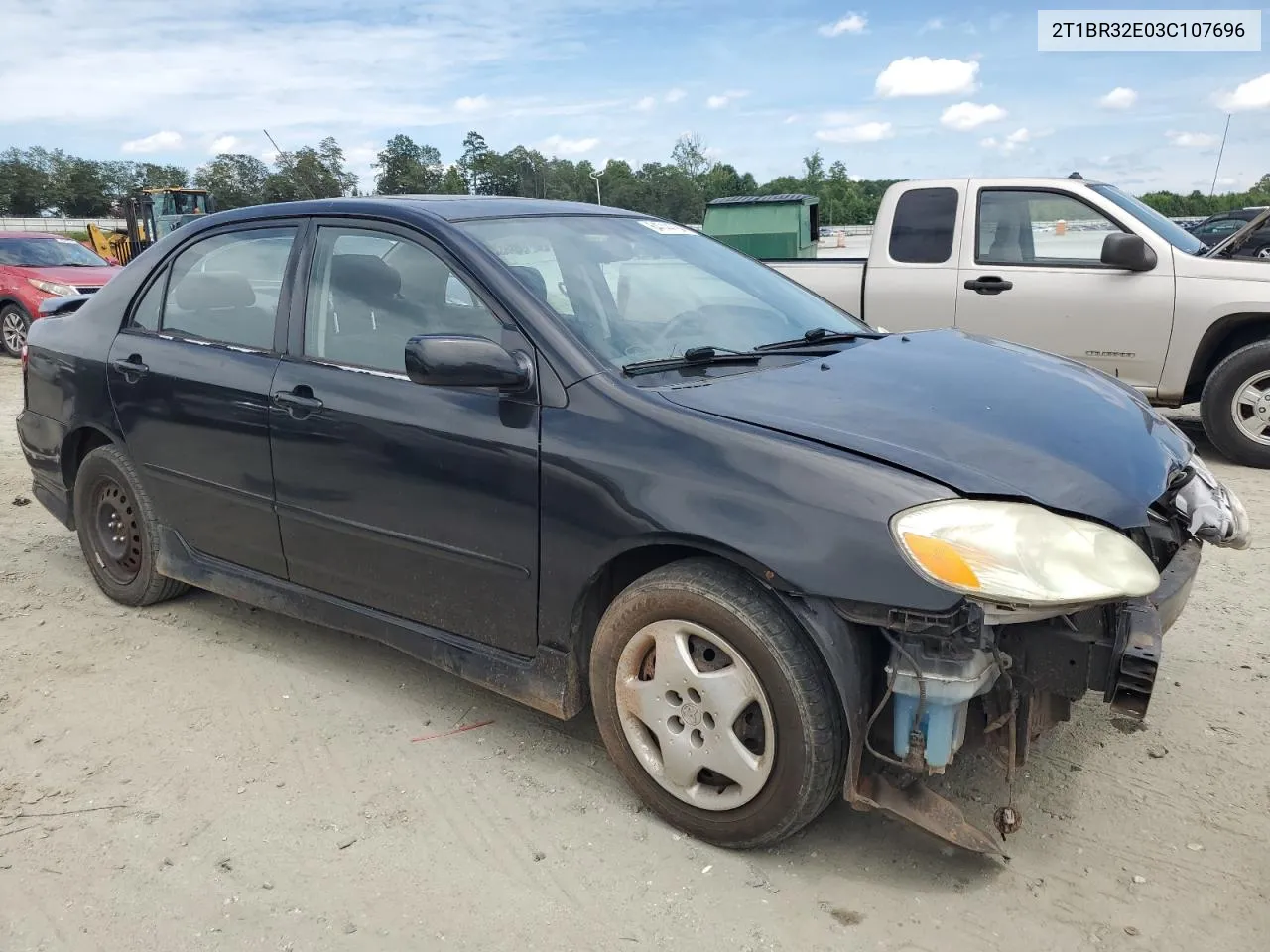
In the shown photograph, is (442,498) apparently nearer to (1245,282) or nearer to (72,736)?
(72,736)

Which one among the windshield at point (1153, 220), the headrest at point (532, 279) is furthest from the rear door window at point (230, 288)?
the windshield at point (1153, 220)

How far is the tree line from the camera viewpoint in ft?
40.7

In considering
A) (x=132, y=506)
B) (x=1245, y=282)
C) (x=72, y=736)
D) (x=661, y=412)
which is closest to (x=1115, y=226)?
(x=1245, y=282)

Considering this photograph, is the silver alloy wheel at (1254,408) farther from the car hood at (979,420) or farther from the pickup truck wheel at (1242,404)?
the car hood at (979,420)

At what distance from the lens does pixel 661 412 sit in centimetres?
268

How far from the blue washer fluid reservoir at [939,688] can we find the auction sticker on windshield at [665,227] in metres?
2.10

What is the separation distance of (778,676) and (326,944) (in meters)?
1.26

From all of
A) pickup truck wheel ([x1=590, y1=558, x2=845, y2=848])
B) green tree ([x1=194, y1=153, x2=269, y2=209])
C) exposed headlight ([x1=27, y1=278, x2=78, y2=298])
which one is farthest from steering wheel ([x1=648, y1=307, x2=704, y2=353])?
green tree ([x1=194, y1=153, x2=269, y2=209])

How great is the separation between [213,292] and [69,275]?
11.5 m

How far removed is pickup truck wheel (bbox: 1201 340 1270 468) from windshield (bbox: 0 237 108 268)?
14247 mm

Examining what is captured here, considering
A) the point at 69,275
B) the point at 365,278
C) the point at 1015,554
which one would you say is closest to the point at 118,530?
the point at 365,278

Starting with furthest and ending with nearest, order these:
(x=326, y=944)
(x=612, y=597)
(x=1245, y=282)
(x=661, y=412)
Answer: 1. (x=1245, y=282)
2. (x=612, y=597)
3. (x=661, y=412)
4. (x=326, y=944)

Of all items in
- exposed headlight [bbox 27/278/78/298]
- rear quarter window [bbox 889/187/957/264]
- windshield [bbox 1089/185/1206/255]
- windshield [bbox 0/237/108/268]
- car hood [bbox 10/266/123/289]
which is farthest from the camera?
windshield [bbox 0/237/108/268]

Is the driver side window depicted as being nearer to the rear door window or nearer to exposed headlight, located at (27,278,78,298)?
the rear door window
